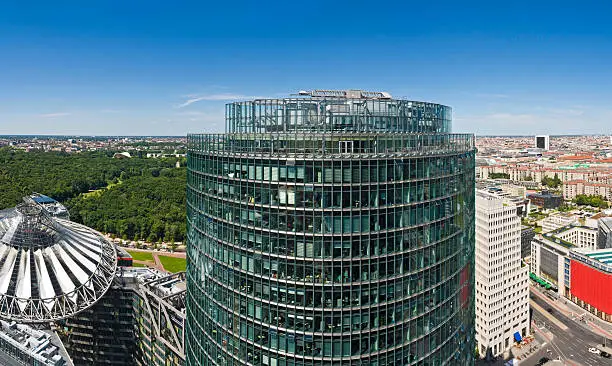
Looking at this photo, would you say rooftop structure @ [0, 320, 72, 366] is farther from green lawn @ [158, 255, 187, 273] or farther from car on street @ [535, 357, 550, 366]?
car on street @ [535, 357, 550, 366]

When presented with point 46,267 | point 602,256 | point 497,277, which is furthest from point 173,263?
point 602,256

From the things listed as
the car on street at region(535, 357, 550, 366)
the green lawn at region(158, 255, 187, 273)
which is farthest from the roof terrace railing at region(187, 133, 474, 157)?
the green lawn at region(158, 255, 187, 273)

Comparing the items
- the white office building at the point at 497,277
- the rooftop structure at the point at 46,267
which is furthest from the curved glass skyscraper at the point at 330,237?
the white office building at the point at 497,277

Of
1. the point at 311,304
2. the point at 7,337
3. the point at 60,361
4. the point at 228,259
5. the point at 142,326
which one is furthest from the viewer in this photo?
the point at 142,326

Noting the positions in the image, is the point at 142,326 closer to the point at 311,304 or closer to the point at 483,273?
the point at 311,304

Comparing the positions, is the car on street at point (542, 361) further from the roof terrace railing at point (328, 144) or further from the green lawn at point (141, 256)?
the green lawn at point (141, 256)

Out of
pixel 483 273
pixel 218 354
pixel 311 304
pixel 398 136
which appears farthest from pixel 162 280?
pixel 483 273
